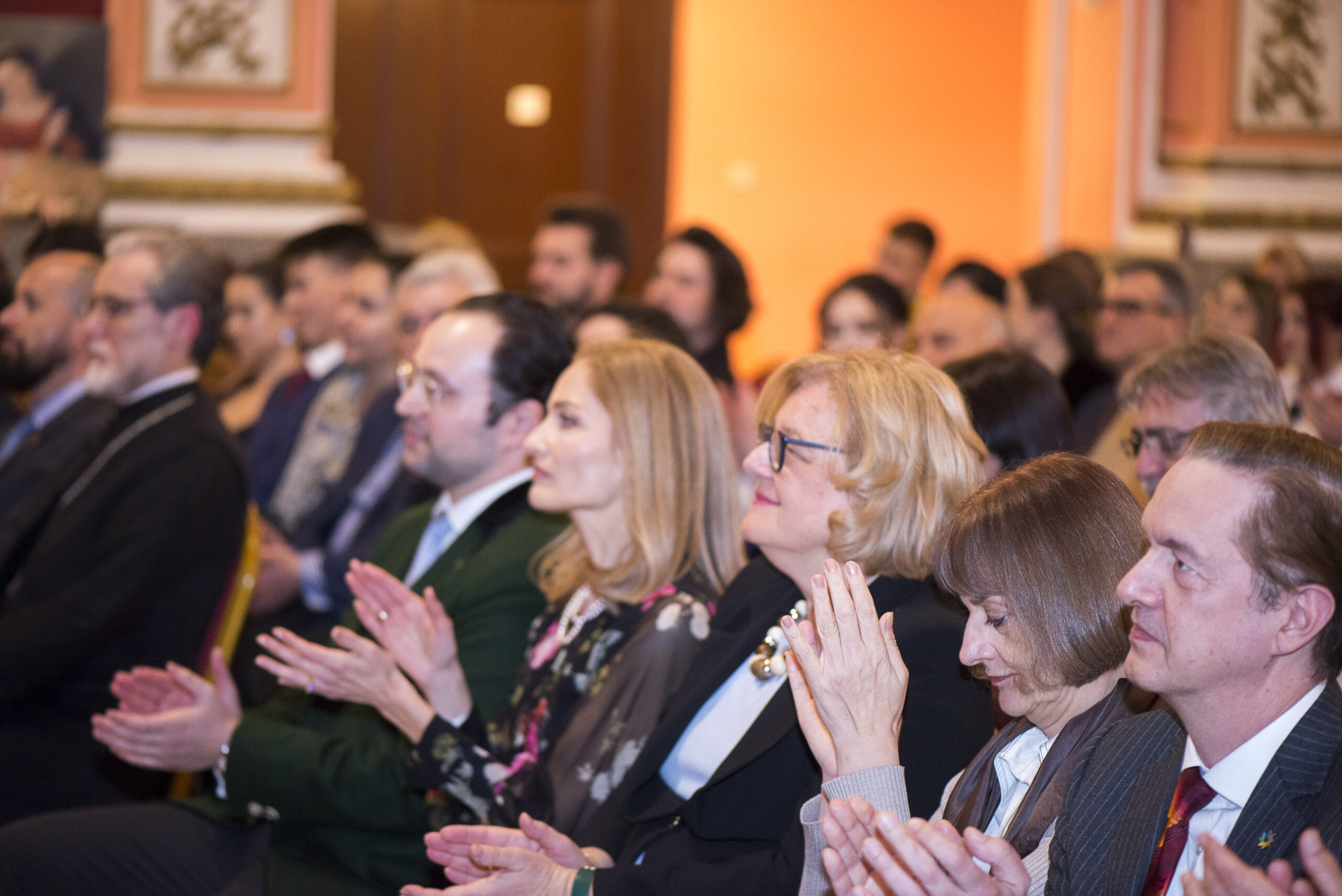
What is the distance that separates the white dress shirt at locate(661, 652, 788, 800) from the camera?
6.84ft

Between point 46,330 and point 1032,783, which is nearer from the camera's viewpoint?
point 1032,783

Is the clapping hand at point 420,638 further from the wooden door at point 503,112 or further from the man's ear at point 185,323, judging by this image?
the wooden door at point 503,112

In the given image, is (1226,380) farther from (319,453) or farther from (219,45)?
(219,45)

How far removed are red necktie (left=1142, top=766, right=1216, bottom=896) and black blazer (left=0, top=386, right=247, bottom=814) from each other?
7.35 feet

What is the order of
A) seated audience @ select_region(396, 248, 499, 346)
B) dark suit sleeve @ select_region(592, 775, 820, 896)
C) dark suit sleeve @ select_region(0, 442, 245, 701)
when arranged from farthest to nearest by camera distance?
seated audience @ select_region(396, 248, 499, 346)
dark suit sleeve @ select_region(0, 442, 245, 701)
dark suit sleeve @ select_region(592, 775, 820, 896)

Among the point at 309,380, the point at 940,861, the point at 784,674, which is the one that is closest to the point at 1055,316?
the point at 309,380

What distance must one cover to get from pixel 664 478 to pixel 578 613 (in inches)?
11.4

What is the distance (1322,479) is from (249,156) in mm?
Result: 5563

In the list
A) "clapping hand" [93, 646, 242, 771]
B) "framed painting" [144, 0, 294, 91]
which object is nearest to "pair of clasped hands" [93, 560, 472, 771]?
"clapping hand" [93, 646, 242, 771]

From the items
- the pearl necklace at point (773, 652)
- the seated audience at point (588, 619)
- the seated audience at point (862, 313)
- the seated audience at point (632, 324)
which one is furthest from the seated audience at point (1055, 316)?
the pearl necklace at point (773, 652)

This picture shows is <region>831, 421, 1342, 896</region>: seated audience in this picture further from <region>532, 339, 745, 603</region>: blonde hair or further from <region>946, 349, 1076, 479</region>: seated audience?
<region>946, 349, 1076, 479</region>: seated audience

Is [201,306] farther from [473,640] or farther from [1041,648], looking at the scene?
[1041,648]

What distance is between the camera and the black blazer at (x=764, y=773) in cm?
190

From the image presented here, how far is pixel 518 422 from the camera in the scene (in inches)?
116
